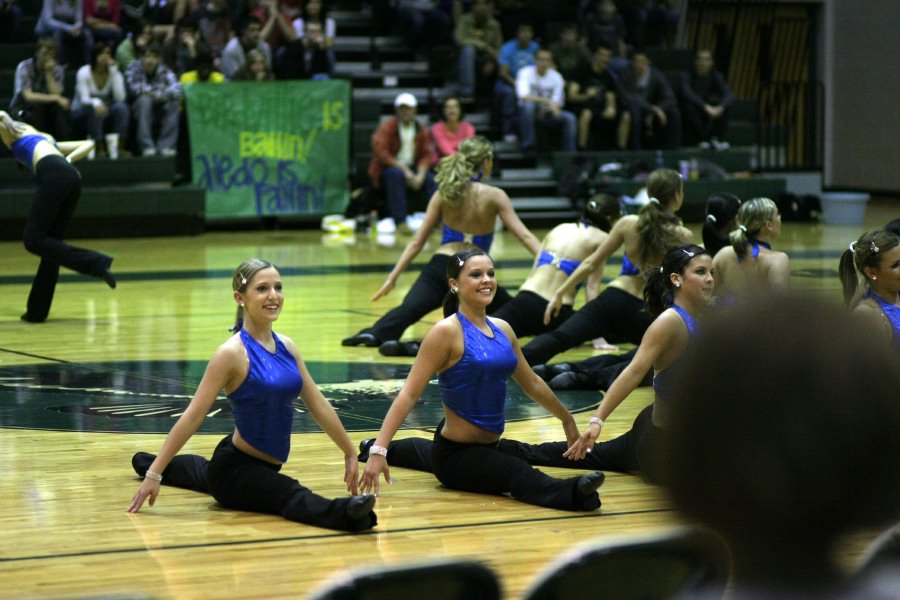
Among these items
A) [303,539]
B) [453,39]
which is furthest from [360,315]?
[453,39]

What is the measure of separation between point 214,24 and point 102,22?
1.41m

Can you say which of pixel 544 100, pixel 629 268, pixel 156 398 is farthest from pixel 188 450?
pixel 544 100

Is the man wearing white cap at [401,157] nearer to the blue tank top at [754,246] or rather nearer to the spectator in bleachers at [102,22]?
the spectator in bleachers at [102,22]

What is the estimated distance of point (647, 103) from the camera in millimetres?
18734

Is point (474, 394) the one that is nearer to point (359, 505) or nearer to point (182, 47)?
point (359, 505)

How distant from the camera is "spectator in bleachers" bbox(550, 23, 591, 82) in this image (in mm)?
19062

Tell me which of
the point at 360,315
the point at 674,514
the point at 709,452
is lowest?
the point at 360,315

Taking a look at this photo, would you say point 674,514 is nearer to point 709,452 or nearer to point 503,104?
point 709,452

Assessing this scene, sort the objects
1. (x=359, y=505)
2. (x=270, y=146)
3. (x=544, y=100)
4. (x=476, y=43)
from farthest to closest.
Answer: (x=476, y=43) < (x=544, y=100) < (x=270, y=146) < (x=359, y=505)

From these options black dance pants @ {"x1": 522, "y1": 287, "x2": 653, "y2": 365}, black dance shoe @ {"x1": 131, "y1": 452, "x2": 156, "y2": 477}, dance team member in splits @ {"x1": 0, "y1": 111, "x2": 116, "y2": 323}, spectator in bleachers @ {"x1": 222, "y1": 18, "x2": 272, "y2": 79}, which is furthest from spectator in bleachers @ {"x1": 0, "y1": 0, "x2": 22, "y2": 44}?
black dance shoe @ {"x1": 131, "y1": 452, "x2": 156, "y2": 477}

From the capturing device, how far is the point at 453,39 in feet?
65.2

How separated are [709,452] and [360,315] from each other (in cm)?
926

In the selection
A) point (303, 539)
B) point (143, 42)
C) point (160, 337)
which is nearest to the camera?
point (303, 539)

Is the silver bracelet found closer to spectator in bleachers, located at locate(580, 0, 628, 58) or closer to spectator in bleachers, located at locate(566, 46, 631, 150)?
spectator in bleachers, located at locate(566, 46, 631, 150)
